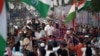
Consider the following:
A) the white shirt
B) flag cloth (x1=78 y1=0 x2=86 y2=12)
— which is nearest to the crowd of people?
the white shirt

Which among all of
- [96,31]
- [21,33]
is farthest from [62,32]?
[96,31]

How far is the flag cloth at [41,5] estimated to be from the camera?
4.32m

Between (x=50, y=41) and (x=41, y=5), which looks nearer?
(x=41, y=5)

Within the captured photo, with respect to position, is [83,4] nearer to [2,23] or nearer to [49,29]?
[49,29]

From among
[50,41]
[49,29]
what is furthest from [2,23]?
[49,29]

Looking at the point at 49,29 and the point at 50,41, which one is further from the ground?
the point at 49,29

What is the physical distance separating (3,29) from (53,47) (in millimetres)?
6532

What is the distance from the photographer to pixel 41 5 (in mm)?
4469

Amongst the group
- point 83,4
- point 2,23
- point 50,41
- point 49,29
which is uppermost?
point 2,23

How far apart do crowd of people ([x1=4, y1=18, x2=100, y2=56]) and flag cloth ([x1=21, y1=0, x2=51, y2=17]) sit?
4.56m

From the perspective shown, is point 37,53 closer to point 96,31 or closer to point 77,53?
point 77,53

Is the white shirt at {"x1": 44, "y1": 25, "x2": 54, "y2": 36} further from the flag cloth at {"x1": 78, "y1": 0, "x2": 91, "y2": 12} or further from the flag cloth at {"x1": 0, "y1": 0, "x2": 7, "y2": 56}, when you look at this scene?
the flag cloth at {"x1": 0, "y1": 0, "x2": 7, "y2": 56}

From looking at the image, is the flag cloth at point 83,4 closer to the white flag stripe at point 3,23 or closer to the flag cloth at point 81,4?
the flag cloth at point 81,4

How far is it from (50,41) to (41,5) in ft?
21.3
